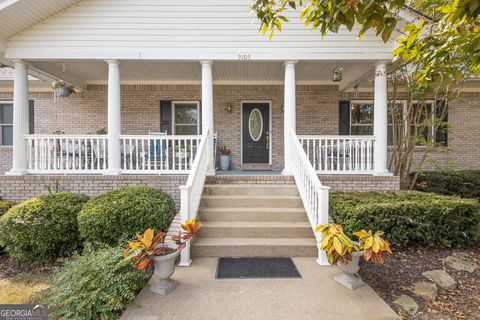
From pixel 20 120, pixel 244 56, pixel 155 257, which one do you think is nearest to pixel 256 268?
pixel 155 257

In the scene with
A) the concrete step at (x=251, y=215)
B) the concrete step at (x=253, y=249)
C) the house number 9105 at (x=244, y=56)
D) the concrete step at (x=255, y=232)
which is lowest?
the concrete step at (x=253, y=249)

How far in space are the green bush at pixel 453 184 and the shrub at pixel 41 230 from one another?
26.5 feet

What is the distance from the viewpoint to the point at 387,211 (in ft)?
13.1

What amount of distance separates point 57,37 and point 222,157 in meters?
4.77

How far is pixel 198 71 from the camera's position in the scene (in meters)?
7.06

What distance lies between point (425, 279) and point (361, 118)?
19.9ft

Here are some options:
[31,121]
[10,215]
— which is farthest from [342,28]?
[31,121]

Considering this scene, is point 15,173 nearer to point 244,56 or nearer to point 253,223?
point 253,223

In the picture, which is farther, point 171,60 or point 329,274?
point 171,60

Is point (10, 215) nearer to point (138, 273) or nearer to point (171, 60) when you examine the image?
point (138, 273)

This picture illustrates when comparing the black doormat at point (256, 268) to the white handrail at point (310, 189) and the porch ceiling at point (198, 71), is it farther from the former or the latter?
the porch ceiling at point (198, 71)

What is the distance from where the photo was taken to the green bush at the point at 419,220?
157 inches

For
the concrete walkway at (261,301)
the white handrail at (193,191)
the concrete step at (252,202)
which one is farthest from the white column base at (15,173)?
the concrete walkway at (261,301)

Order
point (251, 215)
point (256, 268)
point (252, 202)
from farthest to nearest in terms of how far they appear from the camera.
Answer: point (252, 202) → point (251, 215) → point (256, 268)
